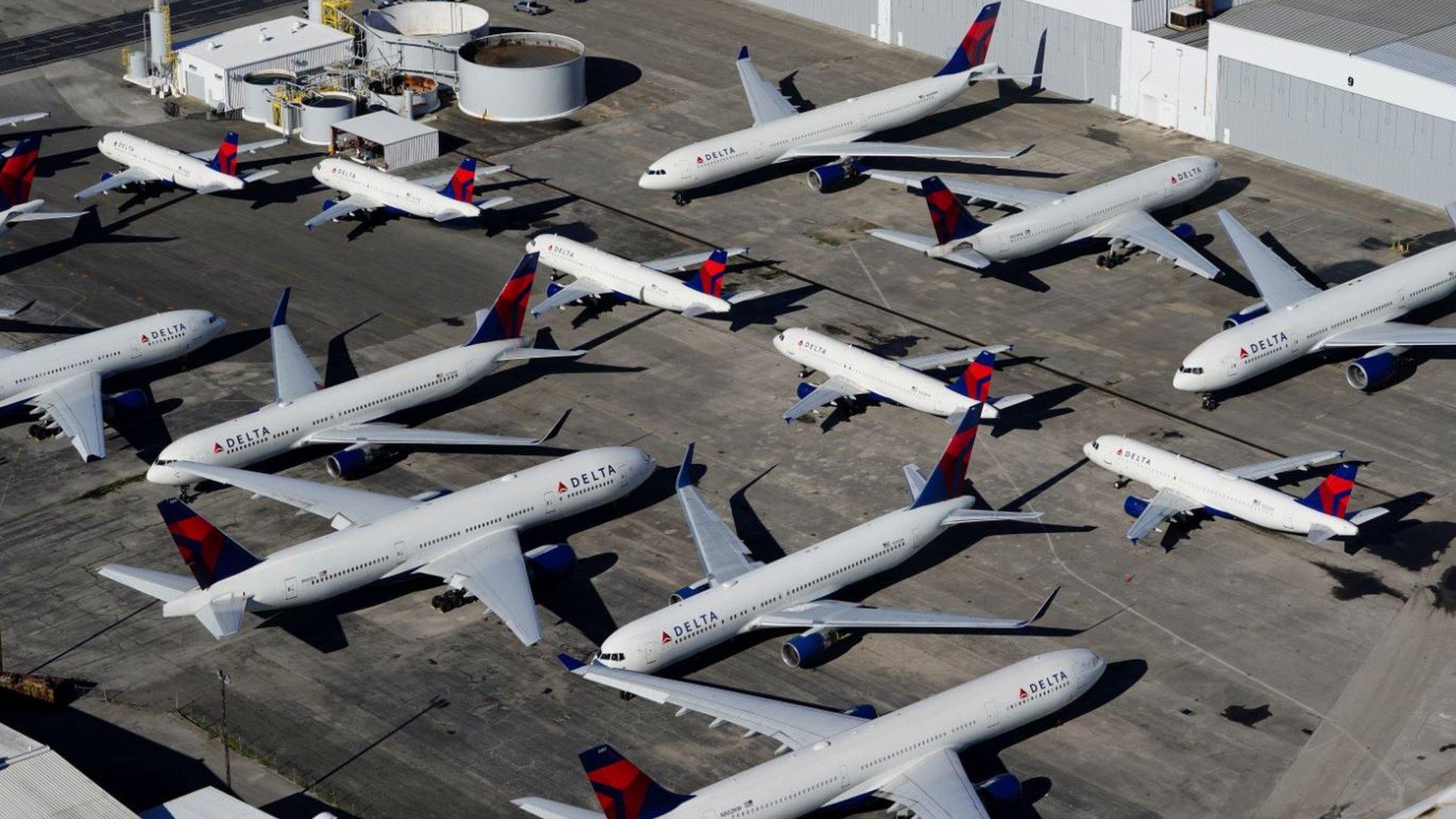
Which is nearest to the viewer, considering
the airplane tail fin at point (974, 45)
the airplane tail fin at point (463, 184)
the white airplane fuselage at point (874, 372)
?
the white airplane fuselage at point (874, 372)

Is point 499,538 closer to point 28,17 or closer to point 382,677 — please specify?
point 382,677

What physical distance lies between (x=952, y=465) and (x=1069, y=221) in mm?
31164

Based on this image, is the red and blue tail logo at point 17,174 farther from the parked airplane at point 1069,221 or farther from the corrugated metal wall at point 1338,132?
the corrugated metal wall at point 1338,132

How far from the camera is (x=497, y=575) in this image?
8150 centimetres

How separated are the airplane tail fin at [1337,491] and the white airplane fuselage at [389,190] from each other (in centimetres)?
5063

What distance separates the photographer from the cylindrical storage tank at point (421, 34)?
450 ft

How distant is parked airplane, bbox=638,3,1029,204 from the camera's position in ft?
393

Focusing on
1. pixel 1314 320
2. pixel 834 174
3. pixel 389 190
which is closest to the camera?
pixel 1314 320

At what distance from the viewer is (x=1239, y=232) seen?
110 metres

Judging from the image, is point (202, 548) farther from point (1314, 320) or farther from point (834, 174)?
point (834, 174)

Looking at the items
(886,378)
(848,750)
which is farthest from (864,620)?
(886,378)

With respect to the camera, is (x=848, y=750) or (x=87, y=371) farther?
(x=87, y=371)

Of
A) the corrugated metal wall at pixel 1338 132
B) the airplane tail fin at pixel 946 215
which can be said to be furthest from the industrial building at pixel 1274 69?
the airplane tail fin at pixel 946 215

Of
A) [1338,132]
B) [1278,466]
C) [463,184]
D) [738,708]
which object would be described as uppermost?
[463,184]
